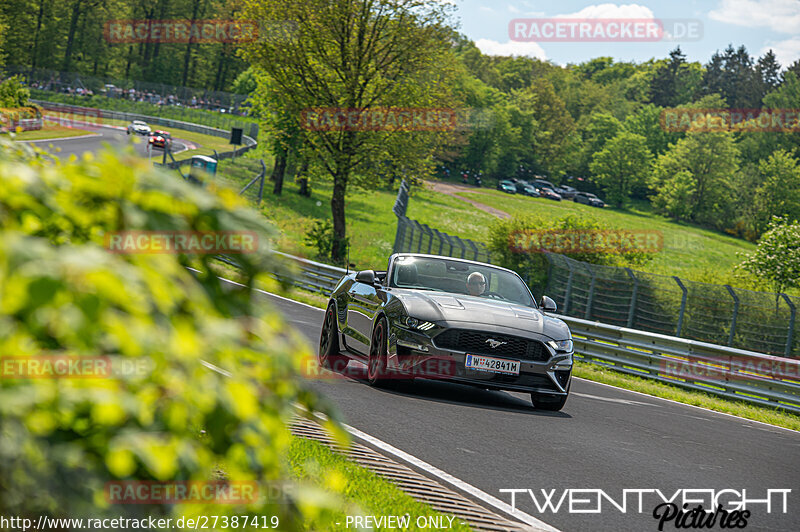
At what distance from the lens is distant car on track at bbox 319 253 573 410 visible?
29.5ft

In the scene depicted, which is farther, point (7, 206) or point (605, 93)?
point (605, 93)

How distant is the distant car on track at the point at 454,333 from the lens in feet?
29.5

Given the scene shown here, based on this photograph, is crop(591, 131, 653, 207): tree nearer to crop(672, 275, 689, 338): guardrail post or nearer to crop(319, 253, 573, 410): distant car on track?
crop(672, 275, 689, 338): guardrail post

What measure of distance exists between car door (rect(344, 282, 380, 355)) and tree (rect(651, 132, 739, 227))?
9457 centimetres

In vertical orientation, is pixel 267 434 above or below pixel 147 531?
above

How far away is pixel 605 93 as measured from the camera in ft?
518

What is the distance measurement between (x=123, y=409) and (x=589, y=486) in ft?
17.7

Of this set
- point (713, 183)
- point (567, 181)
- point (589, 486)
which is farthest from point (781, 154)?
point (589, 486)

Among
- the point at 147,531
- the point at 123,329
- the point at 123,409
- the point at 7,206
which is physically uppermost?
the point at 7,206

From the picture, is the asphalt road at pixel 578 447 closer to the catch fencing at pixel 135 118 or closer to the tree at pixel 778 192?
→ the catch fencing at pixel 135 118

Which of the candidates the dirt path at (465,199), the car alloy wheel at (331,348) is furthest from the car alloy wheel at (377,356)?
the dirt path at (465,199)

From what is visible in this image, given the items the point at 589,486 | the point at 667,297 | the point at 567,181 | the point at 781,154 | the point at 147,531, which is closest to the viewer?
the point at 147,531

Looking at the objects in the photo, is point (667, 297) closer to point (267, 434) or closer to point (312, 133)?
point (312, 133)

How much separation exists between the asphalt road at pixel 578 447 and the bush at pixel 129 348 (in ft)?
13.2
